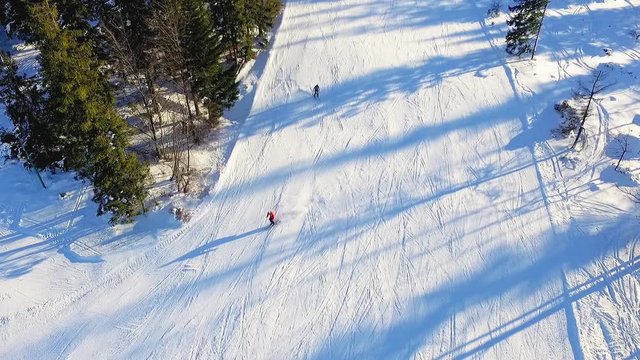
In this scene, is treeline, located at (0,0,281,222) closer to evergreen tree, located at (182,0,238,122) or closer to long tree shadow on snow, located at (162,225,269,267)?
evergreen tree, located at (182,0,238,122)

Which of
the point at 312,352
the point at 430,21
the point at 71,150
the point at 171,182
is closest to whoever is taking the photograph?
the point at 312,352

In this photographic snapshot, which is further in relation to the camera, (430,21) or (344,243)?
(430,21)

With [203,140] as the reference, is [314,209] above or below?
below

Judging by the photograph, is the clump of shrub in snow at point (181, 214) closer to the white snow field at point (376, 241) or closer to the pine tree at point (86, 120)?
the white snow field at point (376, 241)

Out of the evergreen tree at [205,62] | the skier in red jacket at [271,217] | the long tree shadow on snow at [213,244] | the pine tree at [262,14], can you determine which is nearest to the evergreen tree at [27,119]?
the evergreen tree at [205,62]

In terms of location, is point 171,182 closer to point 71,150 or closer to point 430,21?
point 71,150

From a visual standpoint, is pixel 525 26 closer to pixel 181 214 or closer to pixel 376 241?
pixel 376 241

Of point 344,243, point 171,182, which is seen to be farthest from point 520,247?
point 171,182
